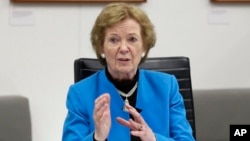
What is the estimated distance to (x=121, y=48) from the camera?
75.7 inches

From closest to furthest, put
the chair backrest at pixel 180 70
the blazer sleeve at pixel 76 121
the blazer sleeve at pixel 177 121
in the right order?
the blazer sleeve at pixel 76 121, the blazer sleeve at pixel 177 121, the chair backrest at pixel 180 70

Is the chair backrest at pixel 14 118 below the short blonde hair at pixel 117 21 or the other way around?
below

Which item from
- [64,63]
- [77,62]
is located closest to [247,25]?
[64,63]

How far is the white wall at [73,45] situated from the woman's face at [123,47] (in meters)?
1.29

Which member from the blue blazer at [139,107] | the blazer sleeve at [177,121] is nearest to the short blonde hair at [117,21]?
the blue blazer at [139,107]

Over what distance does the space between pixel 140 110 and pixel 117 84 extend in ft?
0.46

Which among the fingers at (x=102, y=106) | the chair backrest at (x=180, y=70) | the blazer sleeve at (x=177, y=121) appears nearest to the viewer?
the fingers at (x=102, y=106)

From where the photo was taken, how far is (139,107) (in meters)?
1.99

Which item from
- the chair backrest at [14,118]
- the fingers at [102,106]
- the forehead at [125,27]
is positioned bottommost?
the chair backrest at [14,118]

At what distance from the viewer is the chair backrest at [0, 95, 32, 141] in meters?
3.07

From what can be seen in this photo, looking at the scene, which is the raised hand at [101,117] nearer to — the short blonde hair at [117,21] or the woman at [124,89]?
the woman at [124,89]

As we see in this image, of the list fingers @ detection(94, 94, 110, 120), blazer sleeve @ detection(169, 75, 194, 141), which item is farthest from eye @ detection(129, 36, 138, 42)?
fingers @ detection(94, 94, 110, 120)

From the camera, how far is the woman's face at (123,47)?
75.9 inches

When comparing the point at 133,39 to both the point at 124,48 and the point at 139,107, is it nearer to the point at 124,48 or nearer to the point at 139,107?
the point at 124,48
